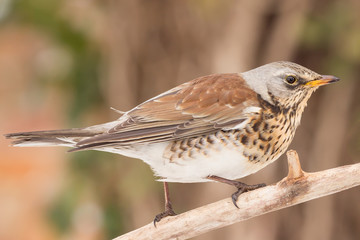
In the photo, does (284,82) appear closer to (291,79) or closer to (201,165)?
(291,79)

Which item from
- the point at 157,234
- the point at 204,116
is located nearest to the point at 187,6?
the point at 204,116

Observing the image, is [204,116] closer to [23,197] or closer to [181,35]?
[181,35]

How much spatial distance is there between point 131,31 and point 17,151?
10.1 feet

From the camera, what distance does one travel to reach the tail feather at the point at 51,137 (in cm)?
161

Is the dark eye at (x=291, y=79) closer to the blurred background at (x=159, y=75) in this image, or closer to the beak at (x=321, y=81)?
the beak at (x=321, y=81)

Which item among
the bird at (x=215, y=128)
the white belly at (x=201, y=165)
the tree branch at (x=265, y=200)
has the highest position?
the bird at (x=215, y=128)

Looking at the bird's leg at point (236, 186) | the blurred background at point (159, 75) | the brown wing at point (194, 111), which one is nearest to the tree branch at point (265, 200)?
the bird's leg at point (236, 186)

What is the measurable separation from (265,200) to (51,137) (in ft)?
2.04

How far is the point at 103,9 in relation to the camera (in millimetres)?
A: 3258

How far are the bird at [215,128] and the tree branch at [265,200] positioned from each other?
1.9 inches

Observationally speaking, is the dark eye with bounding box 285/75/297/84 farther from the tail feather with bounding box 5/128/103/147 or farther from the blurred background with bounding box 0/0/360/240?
the blurred background with bounding box 0/0/360/240

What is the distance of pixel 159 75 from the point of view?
3441mm

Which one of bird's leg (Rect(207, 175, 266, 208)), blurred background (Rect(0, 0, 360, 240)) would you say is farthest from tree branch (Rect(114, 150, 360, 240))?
blurred background (Rect(0, 0, 360, 240))

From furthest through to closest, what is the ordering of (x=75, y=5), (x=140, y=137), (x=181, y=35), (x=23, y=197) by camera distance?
(x=23, y=197), (x=181, y=35), (x=75, y=5), (x=140, y=137)
